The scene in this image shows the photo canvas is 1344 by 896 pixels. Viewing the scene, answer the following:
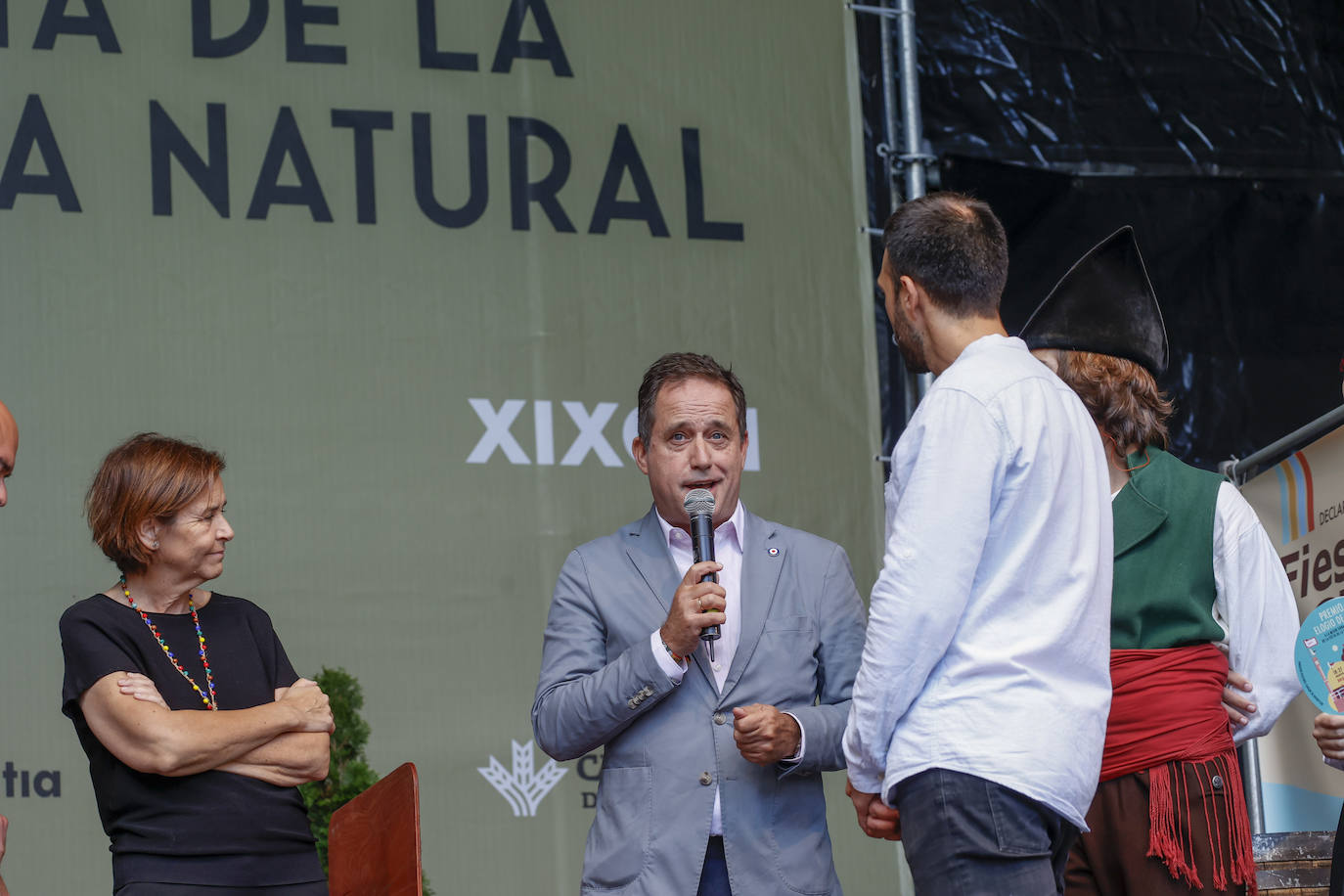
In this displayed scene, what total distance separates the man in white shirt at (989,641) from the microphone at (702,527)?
0.37 metres

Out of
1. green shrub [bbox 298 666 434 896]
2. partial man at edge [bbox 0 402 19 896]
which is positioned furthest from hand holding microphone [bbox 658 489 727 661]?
green shrub [bbox 298 666 434 896]

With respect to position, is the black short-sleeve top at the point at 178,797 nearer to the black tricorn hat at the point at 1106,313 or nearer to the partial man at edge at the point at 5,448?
the partial man at edge at the point at 5,448

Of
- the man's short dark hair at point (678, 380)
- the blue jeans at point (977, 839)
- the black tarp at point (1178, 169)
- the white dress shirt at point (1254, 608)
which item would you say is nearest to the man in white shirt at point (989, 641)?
the blue jeans at point (977, 839)

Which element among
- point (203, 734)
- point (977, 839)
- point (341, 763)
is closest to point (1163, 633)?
point (977, 839)

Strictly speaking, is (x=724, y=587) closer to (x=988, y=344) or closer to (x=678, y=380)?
(x=678, y=380)

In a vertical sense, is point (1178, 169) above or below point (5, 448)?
above

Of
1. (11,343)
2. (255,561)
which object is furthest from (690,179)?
(11,343)

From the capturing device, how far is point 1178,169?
175 inches

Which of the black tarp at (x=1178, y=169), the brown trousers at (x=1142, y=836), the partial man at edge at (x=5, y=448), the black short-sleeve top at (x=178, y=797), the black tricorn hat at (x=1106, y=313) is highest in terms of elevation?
the black tarp at (x=1178, y=169)

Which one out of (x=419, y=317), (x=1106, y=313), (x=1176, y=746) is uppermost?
(x=419, y=317)

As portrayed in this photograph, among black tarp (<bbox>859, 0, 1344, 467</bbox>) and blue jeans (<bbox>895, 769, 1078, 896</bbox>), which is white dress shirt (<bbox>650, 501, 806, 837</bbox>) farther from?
black tarp (<bbox>859, 0, 1344, 467</bbox>)

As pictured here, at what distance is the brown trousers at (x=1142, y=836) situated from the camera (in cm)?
220

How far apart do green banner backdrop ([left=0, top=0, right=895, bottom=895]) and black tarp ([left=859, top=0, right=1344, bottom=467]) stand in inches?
16.1

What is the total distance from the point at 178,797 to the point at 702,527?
87 centimetres
